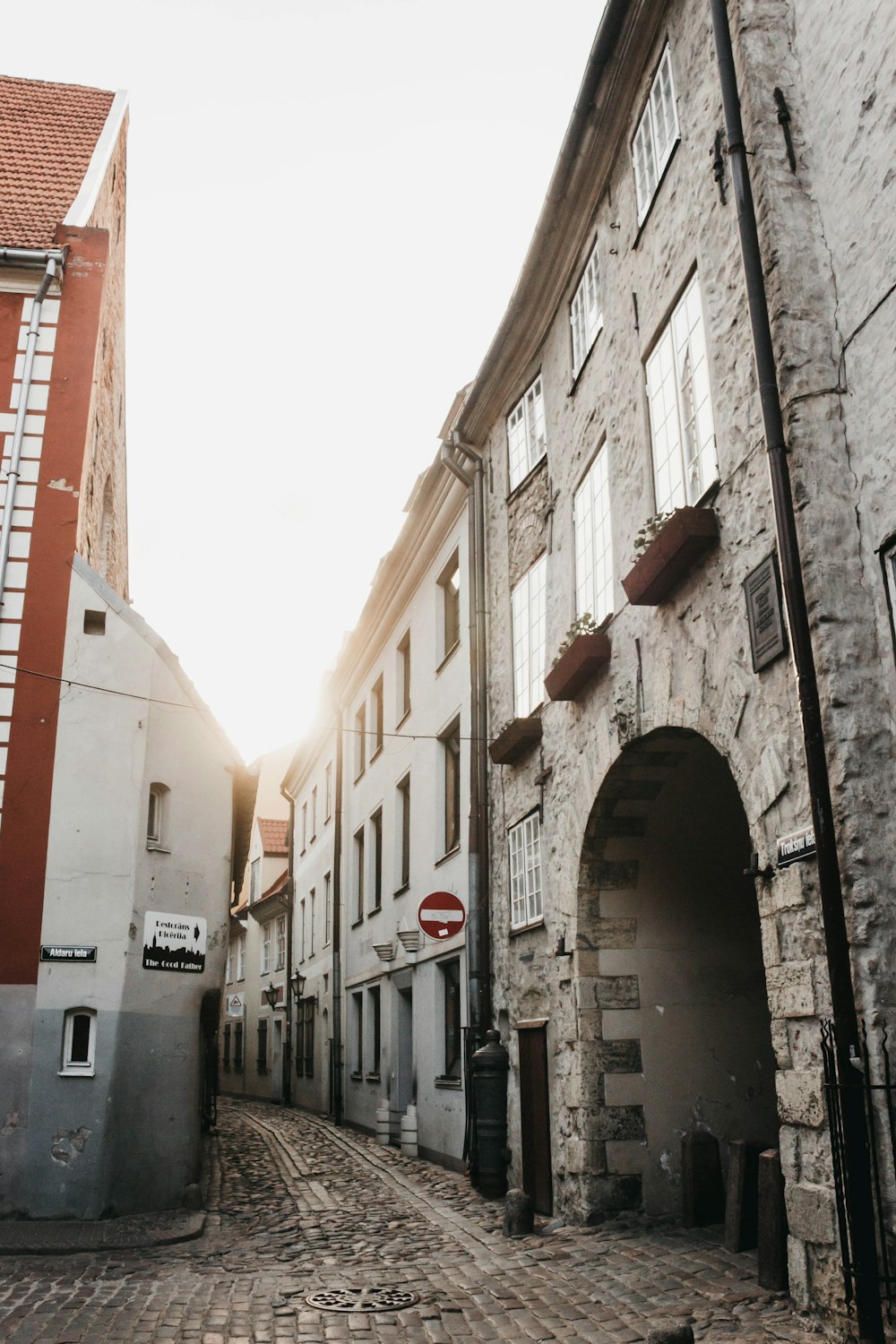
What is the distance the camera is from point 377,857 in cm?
2020

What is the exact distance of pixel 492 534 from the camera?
541 inches

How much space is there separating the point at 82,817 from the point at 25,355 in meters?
5.23

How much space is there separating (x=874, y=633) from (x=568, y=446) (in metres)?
5.83

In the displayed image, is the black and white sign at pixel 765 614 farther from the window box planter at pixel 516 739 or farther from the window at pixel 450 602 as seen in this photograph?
the window at pixel 450 602

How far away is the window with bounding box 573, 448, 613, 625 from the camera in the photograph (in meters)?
9.68

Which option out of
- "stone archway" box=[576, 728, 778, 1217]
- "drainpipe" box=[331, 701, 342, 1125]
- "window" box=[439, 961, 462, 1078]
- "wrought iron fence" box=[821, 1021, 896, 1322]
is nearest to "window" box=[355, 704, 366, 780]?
"drainpipe" box=[331, 701, 342, 1125]

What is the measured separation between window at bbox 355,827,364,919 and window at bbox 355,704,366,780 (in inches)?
45.1

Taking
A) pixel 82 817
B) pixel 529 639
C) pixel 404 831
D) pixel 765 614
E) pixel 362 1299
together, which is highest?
pixel 529 639

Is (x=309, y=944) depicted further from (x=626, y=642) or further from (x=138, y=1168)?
(x=626, y=642)

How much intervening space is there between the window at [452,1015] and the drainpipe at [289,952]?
1452cm

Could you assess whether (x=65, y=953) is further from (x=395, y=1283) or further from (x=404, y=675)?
(x=404, y=675)

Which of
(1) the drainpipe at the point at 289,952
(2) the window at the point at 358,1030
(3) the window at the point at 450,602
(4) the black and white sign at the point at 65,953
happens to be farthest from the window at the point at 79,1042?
(1) the drainpipe at the point at 289,952

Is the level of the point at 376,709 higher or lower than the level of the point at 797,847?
higher

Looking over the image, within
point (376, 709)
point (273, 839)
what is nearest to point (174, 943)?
point (376, 709)
